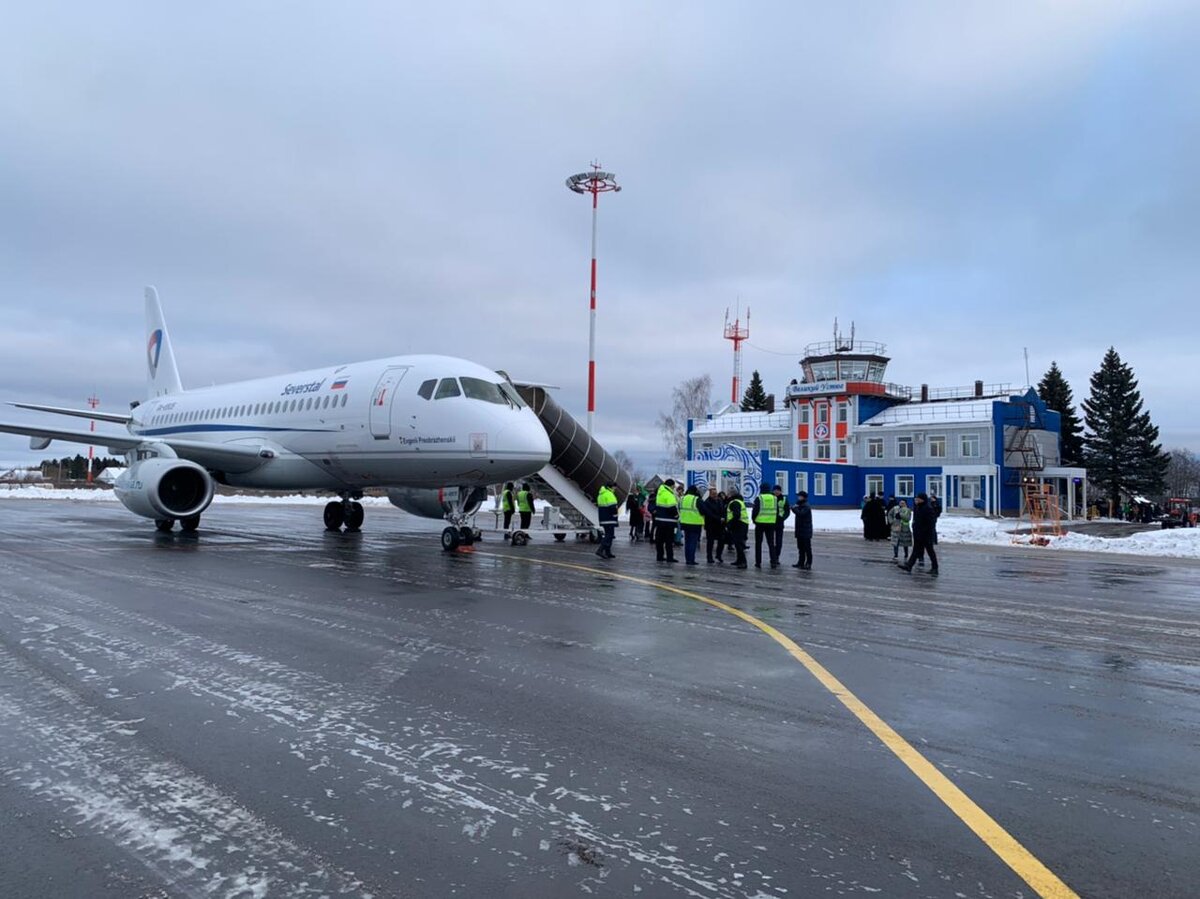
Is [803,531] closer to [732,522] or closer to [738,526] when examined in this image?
[738,526]

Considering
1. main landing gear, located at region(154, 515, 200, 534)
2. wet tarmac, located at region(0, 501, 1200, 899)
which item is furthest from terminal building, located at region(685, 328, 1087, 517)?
wet tarmac, located at region(0, 501, 1200, 899)

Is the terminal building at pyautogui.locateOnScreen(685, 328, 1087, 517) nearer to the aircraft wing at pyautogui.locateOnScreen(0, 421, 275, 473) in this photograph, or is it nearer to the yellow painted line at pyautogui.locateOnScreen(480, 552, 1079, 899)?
the aircraft wing at pyautogui.locateOnScreen(0, 421, 275, 473)

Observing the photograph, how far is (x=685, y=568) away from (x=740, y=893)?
42.3 ft

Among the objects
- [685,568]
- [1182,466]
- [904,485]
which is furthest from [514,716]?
[1182,466]

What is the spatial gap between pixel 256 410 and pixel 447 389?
6965mm

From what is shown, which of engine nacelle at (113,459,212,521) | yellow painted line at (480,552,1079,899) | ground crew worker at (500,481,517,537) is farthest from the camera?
ground crew worker at (500,481,517,537)

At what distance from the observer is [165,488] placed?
1930 centimetres

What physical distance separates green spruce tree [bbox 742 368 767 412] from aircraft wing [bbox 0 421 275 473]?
66059 millimetres

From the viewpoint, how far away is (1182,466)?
431 feet

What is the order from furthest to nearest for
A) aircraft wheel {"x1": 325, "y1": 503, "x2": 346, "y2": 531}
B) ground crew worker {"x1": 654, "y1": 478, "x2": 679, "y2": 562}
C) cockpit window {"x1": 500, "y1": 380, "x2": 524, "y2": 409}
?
aircraft wheel {"x1": 325, "y1": 503, "x2": 346, "y2": 531} → ground crew worker {"x1": 654, "y1": 478, "x2": 679, "y2": 562} → cockpit window {"x1": 500, "y1": 380, "x2": 524, "y2": 409}

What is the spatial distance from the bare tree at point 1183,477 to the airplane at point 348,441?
122474mm

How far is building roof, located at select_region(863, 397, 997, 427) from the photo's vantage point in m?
50.4

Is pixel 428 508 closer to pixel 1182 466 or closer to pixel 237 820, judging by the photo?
pixel 237 820

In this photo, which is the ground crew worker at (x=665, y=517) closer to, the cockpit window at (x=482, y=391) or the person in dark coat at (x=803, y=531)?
the person in dark coat at (x=803, y=531)
